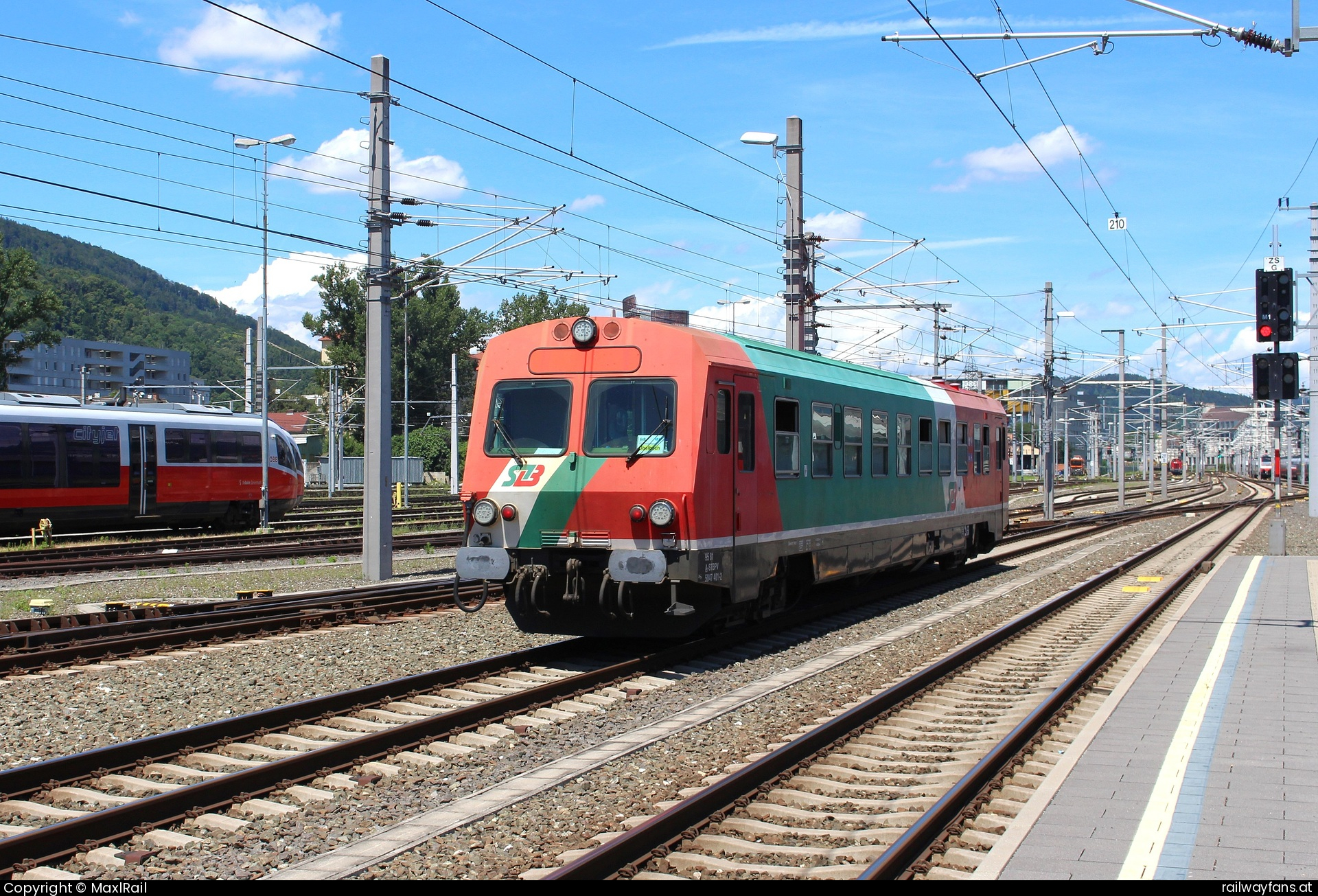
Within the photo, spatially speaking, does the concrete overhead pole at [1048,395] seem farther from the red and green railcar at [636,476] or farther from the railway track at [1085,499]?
the red and green railcar at [636,476]

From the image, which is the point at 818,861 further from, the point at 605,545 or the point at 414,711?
the point at 605,545

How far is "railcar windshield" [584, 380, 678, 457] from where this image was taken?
1124cm

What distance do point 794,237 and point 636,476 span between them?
12501 mm

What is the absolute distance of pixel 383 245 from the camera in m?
18.9

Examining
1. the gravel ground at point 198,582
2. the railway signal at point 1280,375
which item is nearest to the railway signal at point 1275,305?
the railway signal at point 1280,375

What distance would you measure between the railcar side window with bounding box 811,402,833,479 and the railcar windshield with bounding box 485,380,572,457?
3.55 metres

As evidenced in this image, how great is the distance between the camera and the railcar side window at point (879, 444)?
52.6 ft

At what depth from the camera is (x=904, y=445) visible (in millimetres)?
17375

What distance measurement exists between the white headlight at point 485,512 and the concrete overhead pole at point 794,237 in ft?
39.4

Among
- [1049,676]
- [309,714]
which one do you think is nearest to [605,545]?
[309,714]

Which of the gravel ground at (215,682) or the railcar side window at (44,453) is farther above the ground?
the railcar side window at (44,453)

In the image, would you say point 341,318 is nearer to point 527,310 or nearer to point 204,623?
point 527,310

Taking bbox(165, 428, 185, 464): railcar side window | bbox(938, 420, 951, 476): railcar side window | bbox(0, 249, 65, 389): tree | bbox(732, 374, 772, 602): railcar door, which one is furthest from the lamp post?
bbox(0, 249, 65, 389): tree

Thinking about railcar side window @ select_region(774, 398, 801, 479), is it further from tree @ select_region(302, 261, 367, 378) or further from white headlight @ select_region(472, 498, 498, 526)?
tree @ select_region(302, 261, 367, 378)
